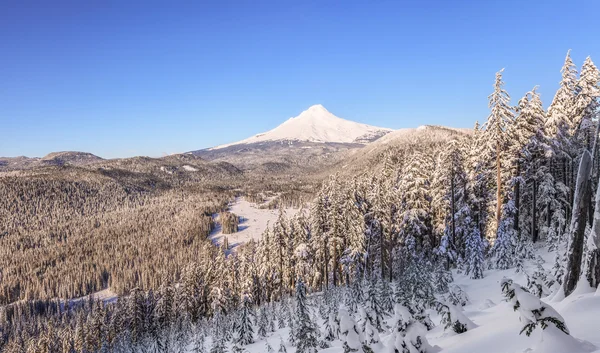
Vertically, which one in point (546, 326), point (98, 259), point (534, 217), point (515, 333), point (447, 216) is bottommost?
point (98, 259)

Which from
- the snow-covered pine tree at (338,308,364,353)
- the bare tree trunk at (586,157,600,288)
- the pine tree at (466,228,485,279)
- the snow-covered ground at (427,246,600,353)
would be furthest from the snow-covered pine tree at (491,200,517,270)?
the snow-covered pine tree at (338,308,364,353)

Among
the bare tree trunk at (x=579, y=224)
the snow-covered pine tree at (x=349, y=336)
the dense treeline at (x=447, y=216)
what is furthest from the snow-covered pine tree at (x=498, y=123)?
the snow-covered pine tree at (x=349, y=336)

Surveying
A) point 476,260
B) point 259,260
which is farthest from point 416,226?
point 259,260

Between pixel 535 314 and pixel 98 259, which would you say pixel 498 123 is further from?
pixel 98 259

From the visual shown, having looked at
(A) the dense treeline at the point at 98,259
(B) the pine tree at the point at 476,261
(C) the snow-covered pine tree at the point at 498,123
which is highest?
(C) the snow-covered pine tree at the point at 498,123

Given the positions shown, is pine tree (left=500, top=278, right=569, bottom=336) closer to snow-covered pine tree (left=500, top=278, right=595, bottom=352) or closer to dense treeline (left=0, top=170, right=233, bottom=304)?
snow-covered pine tree (left=500, top=278, right=595, bottom=352)

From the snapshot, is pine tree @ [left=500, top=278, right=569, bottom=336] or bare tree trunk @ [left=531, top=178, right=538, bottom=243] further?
bare tree trunk @ [left=531, top=178, right=538, bottom=243]

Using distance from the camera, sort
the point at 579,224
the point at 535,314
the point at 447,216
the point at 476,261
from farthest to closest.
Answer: the point at 447,216
the point at 476,261
the point at 579,224
the point at 535,314

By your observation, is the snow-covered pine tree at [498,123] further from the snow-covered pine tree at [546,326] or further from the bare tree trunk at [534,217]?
the snow-covered pine tree at [546,326]

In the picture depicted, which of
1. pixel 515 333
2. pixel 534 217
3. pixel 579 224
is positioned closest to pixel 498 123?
pixel 534 217
